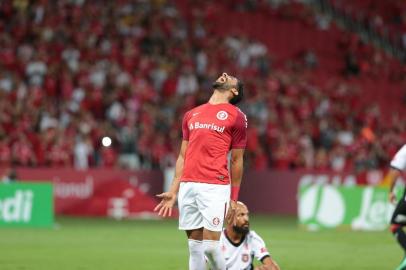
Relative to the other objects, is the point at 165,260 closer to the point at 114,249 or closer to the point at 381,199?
the point at 114,249

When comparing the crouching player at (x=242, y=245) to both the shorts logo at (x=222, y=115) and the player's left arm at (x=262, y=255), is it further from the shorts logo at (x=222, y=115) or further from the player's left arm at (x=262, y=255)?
the shorts logo at (x=222, y=115)

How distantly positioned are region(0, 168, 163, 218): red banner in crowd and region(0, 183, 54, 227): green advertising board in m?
4.30

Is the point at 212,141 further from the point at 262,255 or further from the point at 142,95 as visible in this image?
the point at 142,95

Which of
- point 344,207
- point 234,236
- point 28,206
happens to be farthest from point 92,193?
point 234,236

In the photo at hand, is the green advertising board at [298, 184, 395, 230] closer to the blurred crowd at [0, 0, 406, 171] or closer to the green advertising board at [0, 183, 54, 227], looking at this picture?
the green advertising board at [0, 183, 54, 227]

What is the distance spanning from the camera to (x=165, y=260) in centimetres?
1551

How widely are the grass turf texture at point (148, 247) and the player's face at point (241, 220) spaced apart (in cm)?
333

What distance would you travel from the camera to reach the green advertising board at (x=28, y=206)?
76.2ft

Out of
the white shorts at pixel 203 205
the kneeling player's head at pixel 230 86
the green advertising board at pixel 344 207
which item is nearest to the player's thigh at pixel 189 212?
the white shorts at pixel 203 205

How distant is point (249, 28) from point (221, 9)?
4.13ft

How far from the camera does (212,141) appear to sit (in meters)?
9.95

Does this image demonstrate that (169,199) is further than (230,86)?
No

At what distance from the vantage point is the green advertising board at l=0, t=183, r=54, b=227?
23.2 m

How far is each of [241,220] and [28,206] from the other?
1331cm
